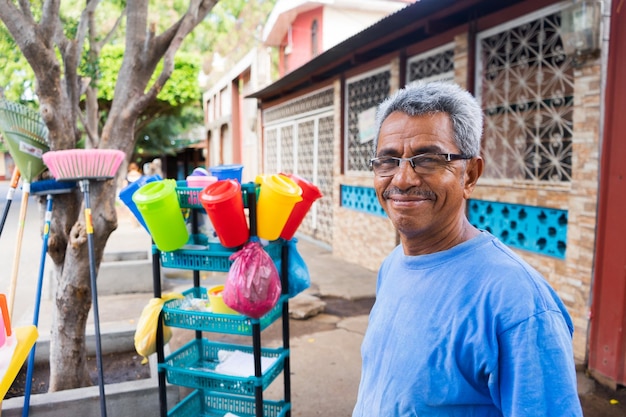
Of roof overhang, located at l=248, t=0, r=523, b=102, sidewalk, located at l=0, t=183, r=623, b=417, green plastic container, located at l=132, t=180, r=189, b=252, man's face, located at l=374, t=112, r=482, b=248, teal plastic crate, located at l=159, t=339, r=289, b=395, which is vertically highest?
roof overhang, located at l=248, t=0, r=523, b=102

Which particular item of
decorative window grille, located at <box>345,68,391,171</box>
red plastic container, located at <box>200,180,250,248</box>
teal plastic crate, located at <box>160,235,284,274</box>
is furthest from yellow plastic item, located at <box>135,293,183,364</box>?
decorative window grille, located at <box>345,68,391,171</box>

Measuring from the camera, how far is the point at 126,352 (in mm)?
4109

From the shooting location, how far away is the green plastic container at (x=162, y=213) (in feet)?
8.05

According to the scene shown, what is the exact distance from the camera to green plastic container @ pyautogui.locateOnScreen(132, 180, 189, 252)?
245cm

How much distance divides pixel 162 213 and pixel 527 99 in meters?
3.63

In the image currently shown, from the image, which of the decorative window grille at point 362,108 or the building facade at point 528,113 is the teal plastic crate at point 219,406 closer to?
the building facade at point 528,113

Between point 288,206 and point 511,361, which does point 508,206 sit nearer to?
point 288,206

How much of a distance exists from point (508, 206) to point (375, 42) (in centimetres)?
321

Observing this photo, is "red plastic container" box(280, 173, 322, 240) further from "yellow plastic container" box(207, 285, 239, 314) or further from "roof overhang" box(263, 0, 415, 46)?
"roof overhang" box(263, 0, 415, 46)

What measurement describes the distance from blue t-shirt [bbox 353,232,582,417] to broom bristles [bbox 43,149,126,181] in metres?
2.29

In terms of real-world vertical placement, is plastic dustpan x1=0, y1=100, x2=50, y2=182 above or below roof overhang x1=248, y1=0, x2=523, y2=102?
below

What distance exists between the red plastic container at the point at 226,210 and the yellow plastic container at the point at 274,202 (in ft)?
0.38

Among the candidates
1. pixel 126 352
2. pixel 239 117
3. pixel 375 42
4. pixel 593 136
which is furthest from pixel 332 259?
pixel 239 117

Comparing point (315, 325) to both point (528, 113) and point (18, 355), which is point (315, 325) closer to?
point (528, 113)
